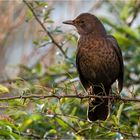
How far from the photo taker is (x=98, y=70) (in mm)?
4668

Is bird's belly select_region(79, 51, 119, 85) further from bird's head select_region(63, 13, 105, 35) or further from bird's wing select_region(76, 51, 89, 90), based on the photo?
bird's head select_region(63, 13, 105, 35)

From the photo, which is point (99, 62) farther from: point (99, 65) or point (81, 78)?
point (81, 78)

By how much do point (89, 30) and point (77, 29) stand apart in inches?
4.2

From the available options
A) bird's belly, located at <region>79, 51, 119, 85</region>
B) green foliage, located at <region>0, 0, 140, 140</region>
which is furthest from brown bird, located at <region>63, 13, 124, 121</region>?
green foliage, located at <region>0, 0, 140, 140</region>

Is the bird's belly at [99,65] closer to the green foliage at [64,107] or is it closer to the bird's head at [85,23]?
the green foliage at [64,107]

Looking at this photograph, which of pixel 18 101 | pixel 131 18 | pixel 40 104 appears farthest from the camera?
pixel 131 18

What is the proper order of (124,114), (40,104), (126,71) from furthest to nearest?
(126,71)
(124,114)
(40,104)

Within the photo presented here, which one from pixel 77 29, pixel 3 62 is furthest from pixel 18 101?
pixel 3 62

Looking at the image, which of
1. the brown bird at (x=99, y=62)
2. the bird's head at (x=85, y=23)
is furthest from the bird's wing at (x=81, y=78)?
the bird's head at (x=85, y=23)

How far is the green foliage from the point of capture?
373 centimetres

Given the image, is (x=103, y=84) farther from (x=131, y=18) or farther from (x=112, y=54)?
(x=131, y=18)

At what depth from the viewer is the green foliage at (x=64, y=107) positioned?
3.73 meters

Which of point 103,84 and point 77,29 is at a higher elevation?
point 77,29

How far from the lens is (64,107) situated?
190 inches
